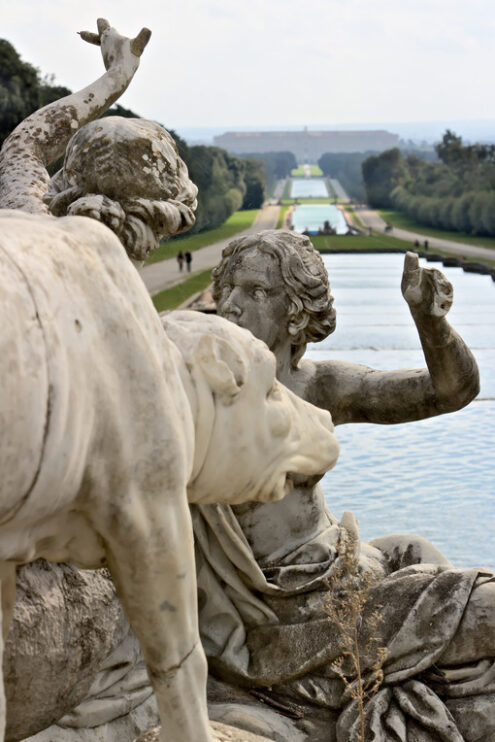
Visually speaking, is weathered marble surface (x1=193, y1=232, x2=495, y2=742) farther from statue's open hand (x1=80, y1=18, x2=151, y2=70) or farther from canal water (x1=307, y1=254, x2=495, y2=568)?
canal water (x1=307, y1=254, x2=495, y2=568)

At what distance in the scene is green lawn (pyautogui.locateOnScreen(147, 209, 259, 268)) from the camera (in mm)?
37031

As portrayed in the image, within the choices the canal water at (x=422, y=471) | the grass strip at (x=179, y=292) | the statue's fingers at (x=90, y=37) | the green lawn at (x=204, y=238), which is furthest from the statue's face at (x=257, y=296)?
the green lawn at (x=204, y=238)

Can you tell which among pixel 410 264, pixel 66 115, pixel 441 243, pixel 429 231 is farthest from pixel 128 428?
pixel 429 231

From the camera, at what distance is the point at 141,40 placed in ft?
8.90

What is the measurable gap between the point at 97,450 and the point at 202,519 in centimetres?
199

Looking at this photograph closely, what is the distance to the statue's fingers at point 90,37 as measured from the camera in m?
2.90

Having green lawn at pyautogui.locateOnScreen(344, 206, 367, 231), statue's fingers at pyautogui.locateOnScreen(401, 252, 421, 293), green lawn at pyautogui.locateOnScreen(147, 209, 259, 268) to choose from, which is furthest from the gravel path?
statue's fingers at pyautogui.locateOnScreen(401, 252, 421, 293)

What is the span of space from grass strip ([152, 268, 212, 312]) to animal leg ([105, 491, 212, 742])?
17.5 meters

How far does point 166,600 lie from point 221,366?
32 cm

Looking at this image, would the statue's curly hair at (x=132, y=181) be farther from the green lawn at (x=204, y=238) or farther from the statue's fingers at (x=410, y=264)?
the green lawn at (x=204, y=238)

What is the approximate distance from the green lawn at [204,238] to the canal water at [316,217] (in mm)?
2926

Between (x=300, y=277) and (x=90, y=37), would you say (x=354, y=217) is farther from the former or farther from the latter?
(x=90, y=37)

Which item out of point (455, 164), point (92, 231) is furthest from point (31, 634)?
point (455, 164)

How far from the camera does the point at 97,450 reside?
4.86 feet
